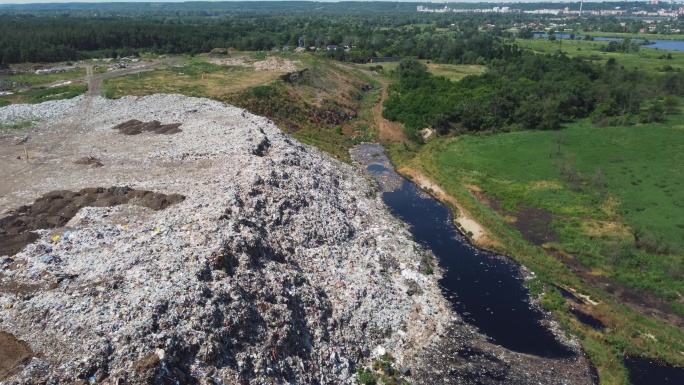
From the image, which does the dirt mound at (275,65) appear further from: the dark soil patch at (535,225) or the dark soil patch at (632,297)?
the dark soil patch at (632,297)

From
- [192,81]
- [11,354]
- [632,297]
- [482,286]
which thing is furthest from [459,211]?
[192,81]

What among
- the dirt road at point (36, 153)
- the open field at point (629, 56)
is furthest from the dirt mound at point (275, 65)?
the open field at point (629, 56)

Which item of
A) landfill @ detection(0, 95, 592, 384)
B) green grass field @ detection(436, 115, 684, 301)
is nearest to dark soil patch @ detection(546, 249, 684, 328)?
green grass field @ detection(436, 115, 684, 301)

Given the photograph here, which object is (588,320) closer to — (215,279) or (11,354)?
(215,279)

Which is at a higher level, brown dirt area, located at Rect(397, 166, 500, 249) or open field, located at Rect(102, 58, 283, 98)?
open field, located at Rect(102, 58, 283, 98)

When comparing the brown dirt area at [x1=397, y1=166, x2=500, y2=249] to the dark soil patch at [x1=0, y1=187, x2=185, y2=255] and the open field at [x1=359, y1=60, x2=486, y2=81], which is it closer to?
the dark soil patch at [x1=0, y1=187, x2=185, y2=255]

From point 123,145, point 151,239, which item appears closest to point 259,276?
point 151,239

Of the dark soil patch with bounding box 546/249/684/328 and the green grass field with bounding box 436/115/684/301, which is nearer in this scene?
the dark soil patch with bounding box 546/249/684/328
